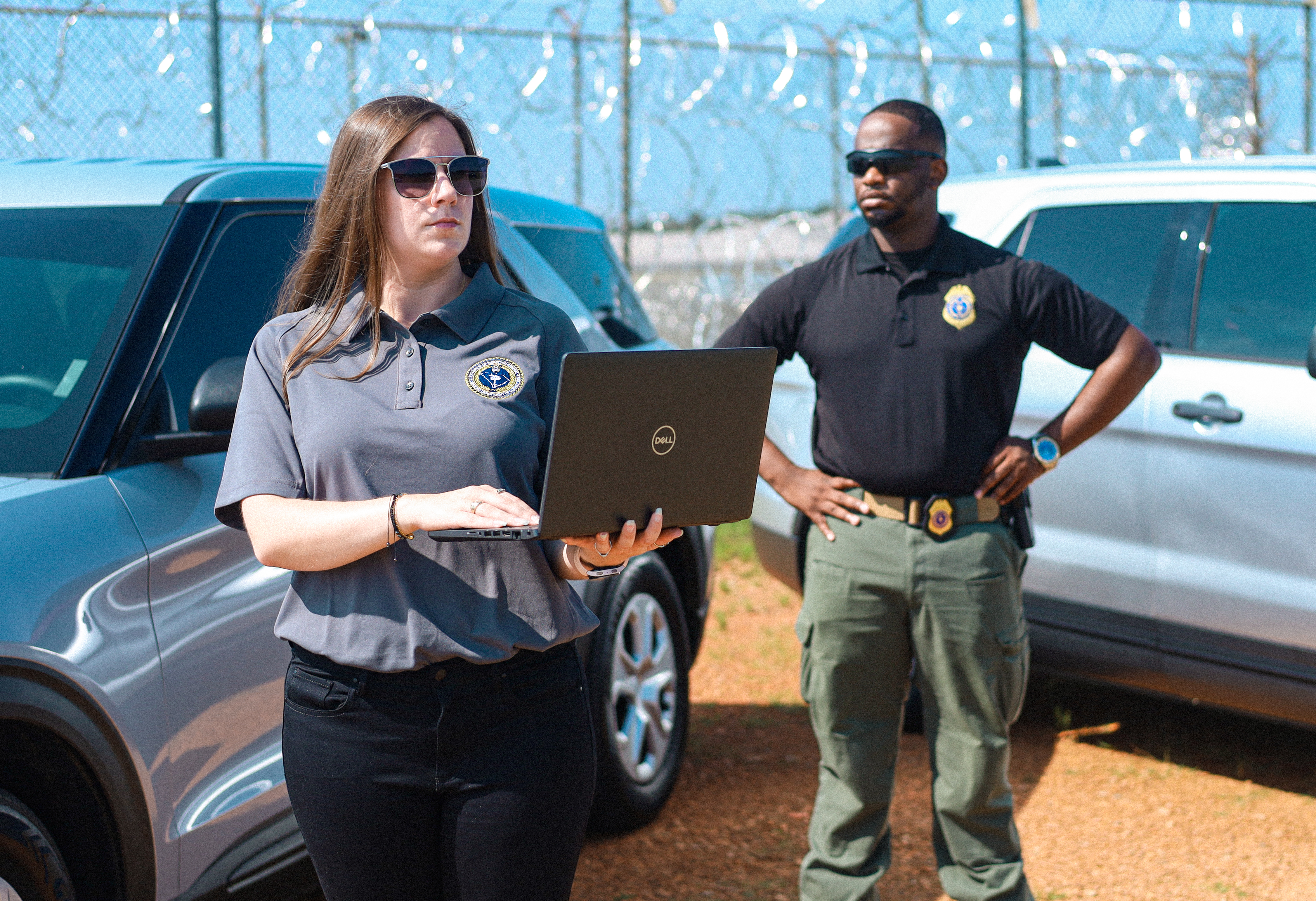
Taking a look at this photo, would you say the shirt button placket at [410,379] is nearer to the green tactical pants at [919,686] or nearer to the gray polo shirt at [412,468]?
the gray polo shirt at [412,468]

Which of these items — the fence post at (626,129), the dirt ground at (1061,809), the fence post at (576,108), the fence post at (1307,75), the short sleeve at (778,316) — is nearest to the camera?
the short sleeve at (778,316)

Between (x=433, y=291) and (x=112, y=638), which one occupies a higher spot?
(x=433, y=291)

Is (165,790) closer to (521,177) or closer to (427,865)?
(427,865)

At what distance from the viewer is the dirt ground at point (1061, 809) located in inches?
156

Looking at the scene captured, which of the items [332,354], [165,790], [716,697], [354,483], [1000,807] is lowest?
[716,697]

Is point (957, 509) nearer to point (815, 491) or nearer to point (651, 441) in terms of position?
point (815, 491)

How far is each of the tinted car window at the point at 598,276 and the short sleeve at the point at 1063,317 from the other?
1502 millimetres

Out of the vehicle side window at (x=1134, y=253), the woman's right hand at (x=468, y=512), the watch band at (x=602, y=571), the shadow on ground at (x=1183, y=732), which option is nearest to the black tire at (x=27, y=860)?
the woman's right hand at (x=468, y=512)

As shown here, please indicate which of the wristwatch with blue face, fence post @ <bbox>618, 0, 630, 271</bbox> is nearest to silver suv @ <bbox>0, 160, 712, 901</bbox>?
the wristwatch with blue face

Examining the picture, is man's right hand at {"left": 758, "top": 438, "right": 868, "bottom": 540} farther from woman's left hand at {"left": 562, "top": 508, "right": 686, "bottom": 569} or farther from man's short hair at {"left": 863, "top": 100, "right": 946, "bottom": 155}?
woman's left hand at {"left": 562, "top": 508, "right": 686, "bottom": 569}

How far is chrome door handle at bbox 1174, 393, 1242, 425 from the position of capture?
4273 millimetres

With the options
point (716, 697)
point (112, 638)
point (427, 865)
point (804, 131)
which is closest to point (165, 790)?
point (112, 638)

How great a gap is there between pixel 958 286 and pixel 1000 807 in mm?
1347

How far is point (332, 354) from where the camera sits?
2.12 meters
